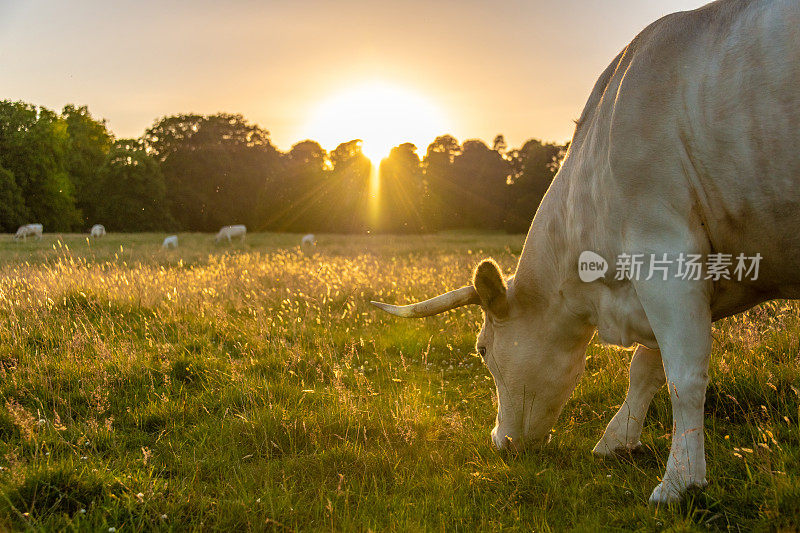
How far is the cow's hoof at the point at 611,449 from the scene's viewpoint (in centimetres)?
365

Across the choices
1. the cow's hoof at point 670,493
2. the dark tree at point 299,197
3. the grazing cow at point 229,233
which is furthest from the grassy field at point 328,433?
the dark tree at point 299,197

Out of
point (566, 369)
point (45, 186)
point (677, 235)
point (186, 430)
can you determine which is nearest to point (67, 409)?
point (186, 430)

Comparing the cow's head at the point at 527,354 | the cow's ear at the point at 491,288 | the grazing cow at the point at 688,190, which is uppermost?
the grazing cow at the point at 688,190

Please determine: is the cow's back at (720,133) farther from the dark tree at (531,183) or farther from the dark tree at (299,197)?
the dark tree at (299,197)

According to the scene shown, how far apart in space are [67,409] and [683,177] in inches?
180

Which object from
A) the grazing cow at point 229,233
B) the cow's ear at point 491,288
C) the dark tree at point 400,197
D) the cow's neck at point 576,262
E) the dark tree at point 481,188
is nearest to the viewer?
the cow's neck at point 576,262

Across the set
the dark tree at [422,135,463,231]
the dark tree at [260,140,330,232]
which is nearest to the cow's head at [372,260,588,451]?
the dark tree at [422,135,463,231]

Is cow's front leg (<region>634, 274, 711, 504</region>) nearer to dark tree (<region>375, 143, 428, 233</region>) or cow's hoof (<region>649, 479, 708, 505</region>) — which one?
cow's hoof (<region>649, 479, 708, 505</region>)

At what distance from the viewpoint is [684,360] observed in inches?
106

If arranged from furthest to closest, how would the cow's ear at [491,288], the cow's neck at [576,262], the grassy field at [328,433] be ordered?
the cow's ear at [491,288] → the cow's neck at [576,262] → the grassy field at [328,433]

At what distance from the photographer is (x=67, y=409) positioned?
14.9 ft

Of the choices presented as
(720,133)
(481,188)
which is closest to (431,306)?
(720,133)

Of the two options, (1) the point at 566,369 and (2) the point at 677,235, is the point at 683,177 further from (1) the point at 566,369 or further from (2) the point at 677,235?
(1) the point at 566,369

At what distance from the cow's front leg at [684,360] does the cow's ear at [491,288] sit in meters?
0.98
